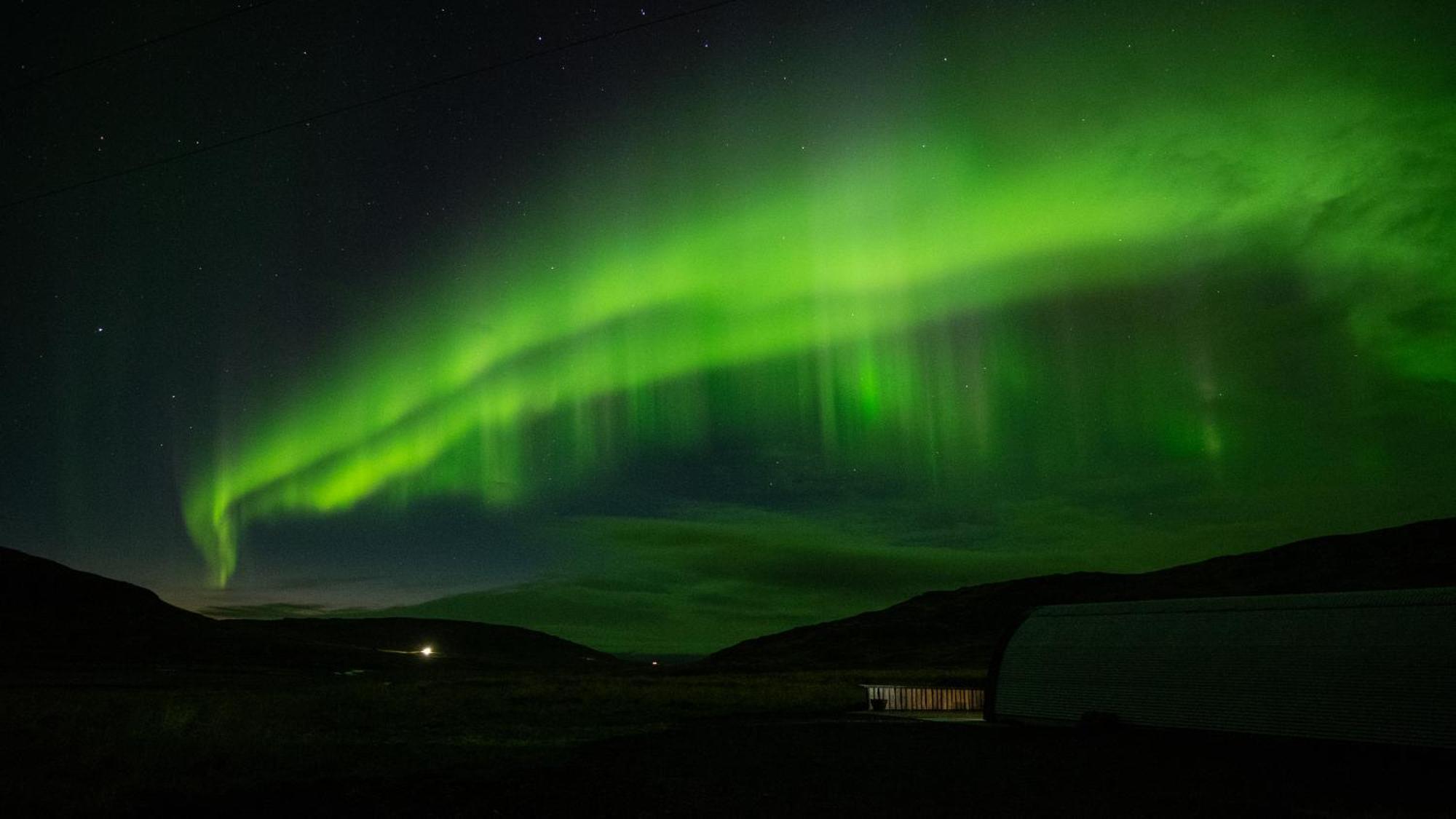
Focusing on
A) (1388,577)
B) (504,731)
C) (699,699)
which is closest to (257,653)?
(699,699)

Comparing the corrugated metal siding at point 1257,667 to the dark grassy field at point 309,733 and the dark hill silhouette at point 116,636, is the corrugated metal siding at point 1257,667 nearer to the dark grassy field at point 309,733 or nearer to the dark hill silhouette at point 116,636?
the dark grassy field at point 309,733

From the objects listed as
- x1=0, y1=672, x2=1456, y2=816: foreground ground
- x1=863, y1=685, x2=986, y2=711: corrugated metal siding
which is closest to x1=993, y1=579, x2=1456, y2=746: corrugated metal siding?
x1=0, y1=672, x2=1456, y2=816: foreground ground

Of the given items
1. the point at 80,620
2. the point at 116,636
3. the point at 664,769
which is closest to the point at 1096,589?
the point at 116,636

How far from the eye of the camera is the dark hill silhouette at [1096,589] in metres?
118

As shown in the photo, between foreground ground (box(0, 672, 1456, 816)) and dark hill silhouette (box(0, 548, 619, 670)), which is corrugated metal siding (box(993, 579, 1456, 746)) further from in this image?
dark hill silhouette (box(0, 548, 619, 670))

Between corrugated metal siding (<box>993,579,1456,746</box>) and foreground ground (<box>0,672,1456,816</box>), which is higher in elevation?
corrugated metal siding (<box>993,579,1456,746</box>)

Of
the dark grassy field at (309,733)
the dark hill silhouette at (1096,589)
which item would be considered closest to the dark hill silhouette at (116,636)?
the dark hill silhouette at (1096,589)

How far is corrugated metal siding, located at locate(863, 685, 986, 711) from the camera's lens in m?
35.1

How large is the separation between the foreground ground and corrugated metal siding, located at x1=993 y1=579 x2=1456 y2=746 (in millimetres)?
547

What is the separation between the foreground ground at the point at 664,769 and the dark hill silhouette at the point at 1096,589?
229 feet

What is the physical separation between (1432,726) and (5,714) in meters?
34.6

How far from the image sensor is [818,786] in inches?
701

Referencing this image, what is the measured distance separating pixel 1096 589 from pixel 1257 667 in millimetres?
164868

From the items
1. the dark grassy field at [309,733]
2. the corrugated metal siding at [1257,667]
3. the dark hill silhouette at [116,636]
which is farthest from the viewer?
the dark hill silhouette at [116,636]
